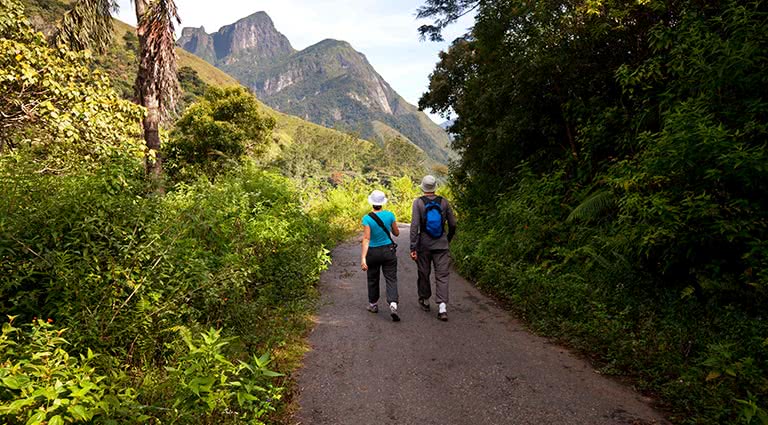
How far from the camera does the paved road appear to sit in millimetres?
3424

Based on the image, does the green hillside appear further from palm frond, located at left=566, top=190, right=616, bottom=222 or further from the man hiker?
A: palm frond, located at left=566, top=190, right=616, bottom=222

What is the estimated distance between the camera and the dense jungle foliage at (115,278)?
2492mm

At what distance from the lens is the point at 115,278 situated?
3.43 metres

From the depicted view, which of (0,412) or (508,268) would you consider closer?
(0,412)

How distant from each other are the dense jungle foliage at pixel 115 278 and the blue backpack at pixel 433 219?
227 cm

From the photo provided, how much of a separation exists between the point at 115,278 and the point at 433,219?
4015mm

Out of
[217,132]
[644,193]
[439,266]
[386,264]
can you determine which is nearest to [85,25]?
[386,264]

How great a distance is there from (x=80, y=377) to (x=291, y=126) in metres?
152

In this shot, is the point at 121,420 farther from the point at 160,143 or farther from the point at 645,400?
the point at 160,143

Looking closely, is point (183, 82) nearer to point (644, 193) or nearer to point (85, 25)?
point (85, 25)

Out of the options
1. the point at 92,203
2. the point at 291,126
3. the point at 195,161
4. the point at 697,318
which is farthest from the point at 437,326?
the point at 291,126

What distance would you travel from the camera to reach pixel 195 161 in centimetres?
2638

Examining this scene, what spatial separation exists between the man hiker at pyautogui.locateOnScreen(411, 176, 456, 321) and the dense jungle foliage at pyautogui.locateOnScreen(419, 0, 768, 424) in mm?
1346

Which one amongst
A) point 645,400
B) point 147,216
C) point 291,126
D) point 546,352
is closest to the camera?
point 645,400
